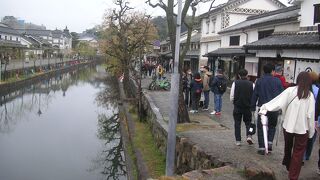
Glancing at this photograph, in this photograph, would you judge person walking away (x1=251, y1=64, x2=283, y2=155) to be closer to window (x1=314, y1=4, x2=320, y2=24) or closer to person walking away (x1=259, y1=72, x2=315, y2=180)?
person walking away (x1=259, y1=72, x2=315, y2=180)

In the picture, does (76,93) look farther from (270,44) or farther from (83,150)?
(270,44)

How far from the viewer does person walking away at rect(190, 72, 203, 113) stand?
47.4 feet

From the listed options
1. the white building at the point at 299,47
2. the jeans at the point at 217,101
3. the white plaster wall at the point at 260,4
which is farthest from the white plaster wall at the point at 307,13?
the white plaster wall at the point at 260,4

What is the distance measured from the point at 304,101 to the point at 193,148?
3157mm

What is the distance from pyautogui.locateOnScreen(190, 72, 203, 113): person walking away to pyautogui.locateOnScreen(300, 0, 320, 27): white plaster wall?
576 centimetres

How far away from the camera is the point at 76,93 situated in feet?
135

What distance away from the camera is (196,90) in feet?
47.6

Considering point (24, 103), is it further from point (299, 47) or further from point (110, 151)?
point (299, 47)

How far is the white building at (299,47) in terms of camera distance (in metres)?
13.4

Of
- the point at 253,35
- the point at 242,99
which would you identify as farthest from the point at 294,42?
the point at 253,35

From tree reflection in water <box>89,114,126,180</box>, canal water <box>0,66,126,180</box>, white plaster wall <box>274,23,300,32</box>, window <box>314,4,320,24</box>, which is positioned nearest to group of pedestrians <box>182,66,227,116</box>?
tree reflection in water <box>89,114,126,180</box>

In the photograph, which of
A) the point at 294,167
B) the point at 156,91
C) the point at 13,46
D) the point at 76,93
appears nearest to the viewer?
the point at 294,167

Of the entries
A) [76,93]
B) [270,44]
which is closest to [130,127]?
[270,44]

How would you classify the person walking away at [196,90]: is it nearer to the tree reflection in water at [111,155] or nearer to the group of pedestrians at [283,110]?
the tree reflection in water at [111,155]
